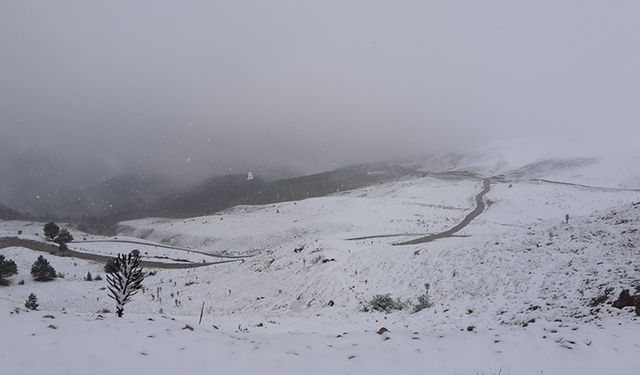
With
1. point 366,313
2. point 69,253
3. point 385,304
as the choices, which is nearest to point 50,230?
point 69,253

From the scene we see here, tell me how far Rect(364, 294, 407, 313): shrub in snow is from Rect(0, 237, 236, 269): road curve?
29.5 metres

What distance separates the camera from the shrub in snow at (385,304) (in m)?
18.2

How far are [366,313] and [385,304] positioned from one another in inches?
49.2

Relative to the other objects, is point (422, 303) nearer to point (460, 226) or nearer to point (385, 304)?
point (385, 304)

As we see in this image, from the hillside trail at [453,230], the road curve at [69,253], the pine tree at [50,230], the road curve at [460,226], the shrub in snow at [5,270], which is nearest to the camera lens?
the shrub in snow at [5,270]

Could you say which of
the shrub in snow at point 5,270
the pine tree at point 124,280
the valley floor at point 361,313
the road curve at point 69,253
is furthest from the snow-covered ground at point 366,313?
the road curve at point 69,253

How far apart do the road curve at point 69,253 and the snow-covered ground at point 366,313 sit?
451 centimetres

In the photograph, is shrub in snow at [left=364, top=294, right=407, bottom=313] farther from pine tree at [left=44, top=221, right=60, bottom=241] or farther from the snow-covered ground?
pine tree at [left=44, top=221, right=60, bottom=241]

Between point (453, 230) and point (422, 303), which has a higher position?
point (422, 303)

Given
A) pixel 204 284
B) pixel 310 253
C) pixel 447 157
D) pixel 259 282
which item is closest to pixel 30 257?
pixel 204 284

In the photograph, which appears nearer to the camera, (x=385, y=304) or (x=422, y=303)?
(x=422, y=303)

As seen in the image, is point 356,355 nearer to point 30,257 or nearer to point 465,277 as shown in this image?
point 465,277

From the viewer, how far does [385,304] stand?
61.1ft

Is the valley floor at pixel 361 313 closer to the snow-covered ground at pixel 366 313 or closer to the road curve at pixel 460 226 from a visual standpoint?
the snow-covered ground at pixel 366 313
